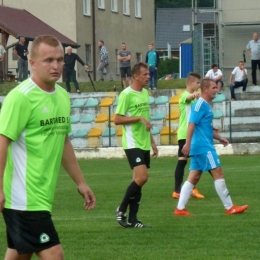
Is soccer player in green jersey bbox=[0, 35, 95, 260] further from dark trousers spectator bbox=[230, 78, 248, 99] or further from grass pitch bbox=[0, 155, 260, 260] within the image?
dark trousers spectator bbox=[230, 78, 248, 99]

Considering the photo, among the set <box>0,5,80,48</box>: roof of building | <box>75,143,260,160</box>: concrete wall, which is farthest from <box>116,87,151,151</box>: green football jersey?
<box>0,5,80,48</box>: roof of building

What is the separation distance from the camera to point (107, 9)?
61.7m

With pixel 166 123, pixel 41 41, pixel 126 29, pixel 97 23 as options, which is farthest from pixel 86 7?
pixel 41 41

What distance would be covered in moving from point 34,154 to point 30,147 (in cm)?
6

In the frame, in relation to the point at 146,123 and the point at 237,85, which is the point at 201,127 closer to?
the point at 146,123

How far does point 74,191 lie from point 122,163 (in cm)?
886

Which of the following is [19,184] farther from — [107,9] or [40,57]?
[107,9]

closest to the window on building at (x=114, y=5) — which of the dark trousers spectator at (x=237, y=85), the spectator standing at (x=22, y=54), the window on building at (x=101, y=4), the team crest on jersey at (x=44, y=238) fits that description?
the window on building at (x=101, y=4)

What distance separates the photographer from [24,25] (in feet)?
162

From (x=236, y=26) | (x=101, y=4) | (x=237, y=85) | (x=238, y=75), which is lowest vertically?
(x=237, y=85)

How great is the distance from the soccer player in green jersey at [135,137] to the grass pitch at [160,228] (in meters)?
0.31

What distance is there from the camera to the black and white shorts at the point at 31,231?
6.09 m

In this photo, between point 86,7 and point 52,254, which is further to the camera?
point 86,7

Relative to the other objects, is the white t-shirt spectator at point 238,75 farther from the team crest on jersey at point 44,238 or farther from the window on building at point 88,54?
the team crest on jersey at point 44,238
